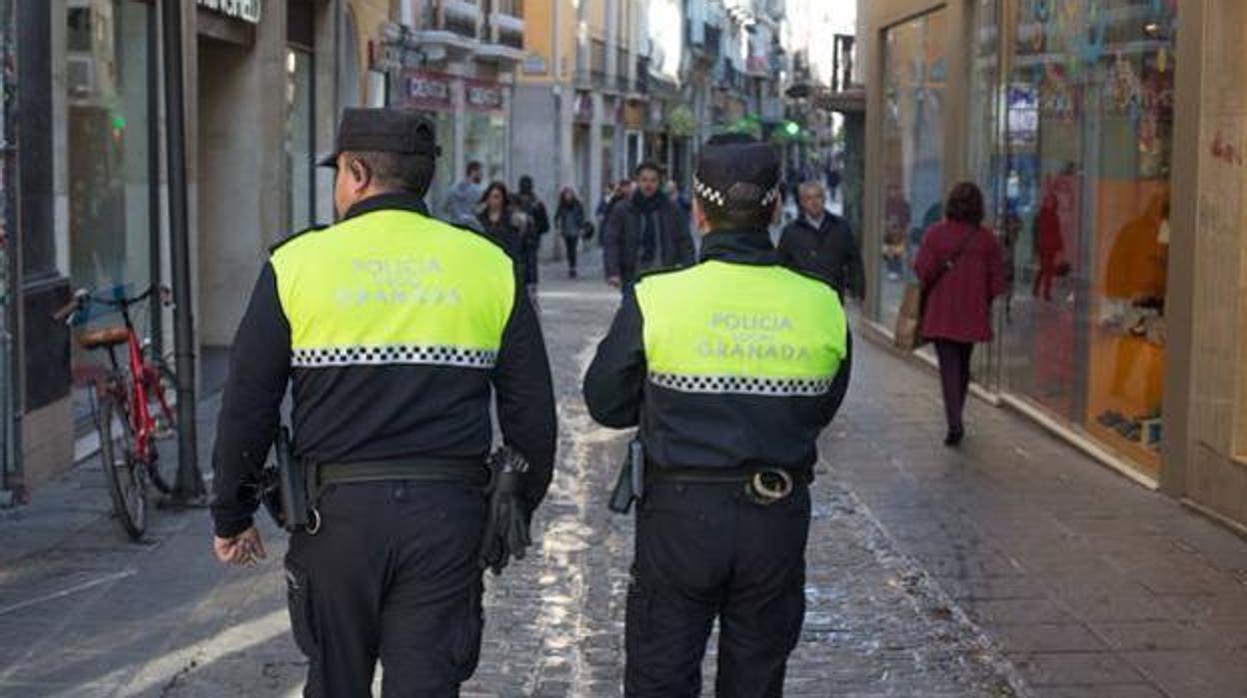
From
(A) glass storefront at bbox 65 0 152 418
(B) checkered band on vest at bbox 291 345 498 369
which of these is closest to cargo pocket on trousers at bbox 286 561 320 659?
(B) checkered band on vest at bbox 291 345 498 369

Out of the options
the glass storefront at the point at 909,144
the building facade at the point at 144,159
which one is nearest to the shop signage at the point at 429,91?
the building facade at the point at 144,159

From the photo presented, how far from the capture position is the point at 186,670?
661cm

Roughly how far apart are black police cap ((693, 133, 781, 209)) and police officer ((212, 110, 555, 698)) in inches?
25.5

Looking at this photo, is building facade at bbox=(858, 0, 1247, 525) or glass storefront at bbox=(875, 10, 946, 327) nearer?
building facade at bbox=(858, 0, 1247, 525)

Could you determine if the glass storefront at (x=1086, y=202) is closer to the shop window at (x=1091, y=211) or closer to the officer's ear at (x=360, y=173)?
the shop window at (x=1091, y=211)

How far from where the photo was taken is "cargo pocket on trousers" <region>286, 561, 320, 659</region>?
4.41m

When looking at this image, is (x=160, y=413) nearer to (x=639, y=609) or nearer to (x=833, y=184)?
(x=639, y=609)

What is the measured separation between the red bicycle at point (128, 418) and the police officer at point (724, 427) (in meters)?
4.46

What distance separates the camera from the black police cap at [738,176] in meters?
4.78

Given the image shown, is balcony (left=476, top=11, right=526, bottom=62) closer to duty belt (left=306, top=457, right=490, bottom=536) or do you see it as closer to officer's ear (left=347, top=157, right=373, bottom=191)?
officer's ear (left=347, top=157, right=373, bottom=191)

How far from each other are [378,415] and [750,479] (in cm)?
91

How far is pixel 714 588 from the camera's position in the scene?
4.67 metres

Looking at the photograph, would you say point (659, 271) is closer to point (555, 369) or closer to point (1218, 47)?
point (1218, 47)

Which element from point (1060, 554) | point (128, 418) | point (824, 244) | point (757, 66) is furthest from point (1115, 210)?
point (757, 66)
